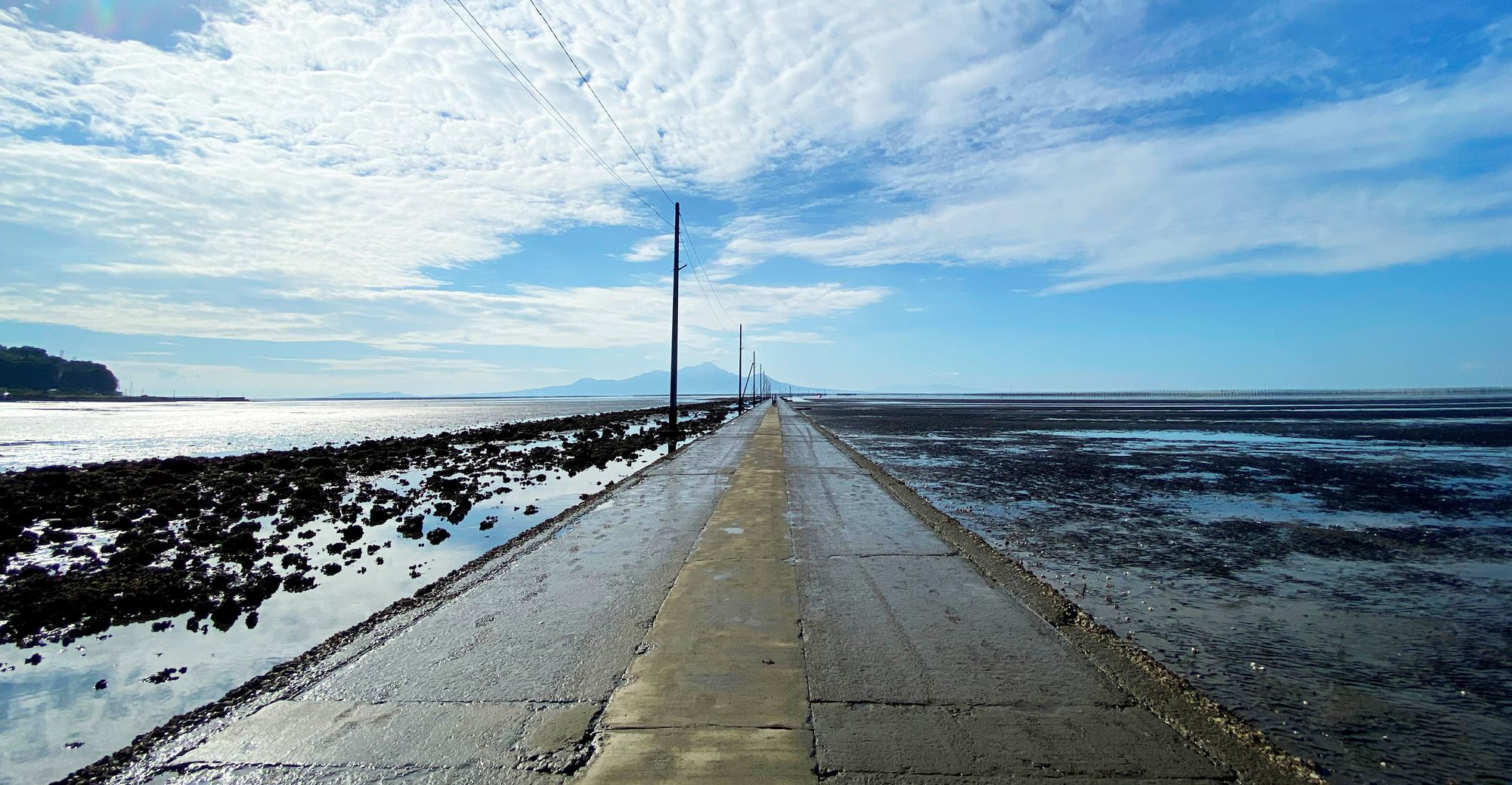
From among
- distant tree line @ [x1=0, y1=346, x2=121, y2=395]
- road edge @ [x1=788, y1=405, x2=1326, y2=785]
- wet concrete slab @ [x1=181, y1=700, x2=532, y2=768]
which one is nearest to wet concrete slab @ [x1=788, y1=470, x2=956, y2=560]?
road edge @ [x1=788, y1=405, x2=1326, y2=785]

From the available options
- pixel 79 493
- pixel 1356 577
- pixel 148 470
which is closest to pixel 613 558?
pixel 1356 577

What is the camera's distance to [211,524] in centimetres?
1294

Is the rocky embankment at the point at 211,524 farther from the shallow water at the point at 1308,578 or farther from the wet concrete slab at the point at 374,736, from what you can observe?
the shallow water at the point at 1308,578

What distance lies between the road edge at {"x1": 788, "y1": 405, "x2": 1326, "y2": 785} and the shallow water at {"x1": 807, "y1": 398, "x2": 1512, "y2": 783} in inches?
8.9

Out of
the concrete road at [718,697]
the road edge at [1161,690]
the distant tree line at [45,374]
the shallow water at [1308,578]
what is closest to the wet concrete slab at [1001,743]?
the concrete road at [718,697]

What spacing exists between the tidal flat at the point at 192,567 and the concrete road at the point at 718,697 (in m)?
1.25

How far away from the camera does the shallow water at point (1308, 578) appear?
4371mm

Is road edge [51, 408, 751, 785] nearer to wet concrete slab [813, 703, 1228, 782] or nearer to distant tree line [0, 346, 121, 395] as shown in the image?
wet concrete slab [813, 703, 1228, 782]

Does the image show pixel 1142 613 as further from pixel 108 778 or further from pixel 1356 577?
pixel 108 778

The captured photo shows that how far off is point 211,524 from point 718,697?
13.1 m

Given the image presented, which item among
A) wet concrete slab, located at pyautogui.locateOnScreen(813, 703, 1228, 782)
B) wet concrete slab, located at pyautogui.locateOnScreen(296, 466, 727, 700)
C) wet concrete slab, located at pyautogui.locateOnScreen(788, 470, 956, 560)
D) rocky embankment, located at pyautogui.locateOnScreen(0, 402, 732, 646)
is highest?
wet concrete slab, located at pyautogui.locateOnScreen(813, 703, 1228, 782)

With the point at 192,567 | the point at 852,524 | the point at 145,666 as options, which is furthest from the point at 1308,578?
the point at 192,567

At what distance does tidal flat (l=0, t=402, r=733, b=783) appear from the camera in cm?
531

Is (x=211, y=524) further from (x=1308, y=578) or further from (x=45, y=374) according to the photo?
(x=45, y=374)
